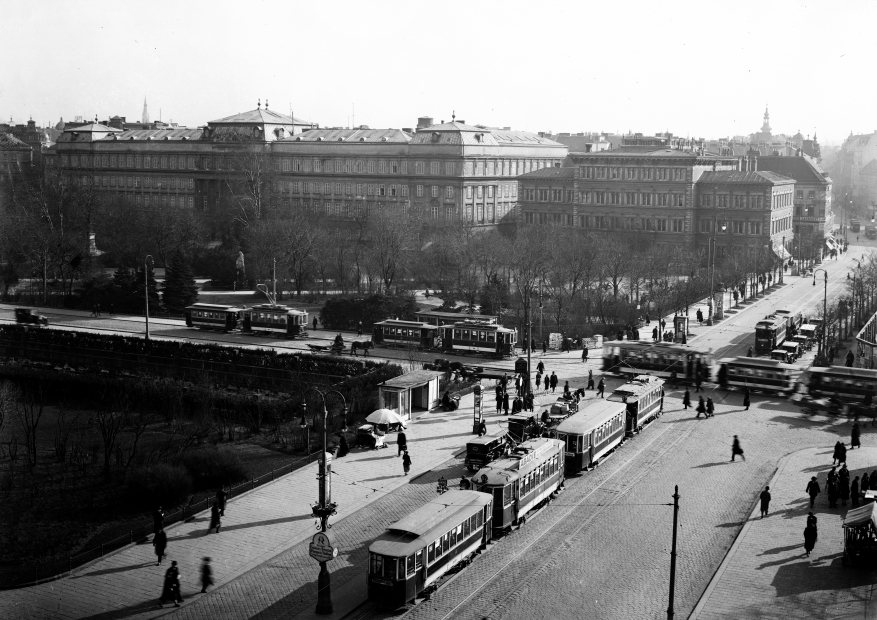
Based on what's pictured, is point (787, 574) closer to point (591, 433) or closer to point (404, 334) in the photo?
point (591, 433)

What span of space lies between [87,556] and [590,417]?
15.0m

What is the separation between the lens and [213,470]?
2917 cm

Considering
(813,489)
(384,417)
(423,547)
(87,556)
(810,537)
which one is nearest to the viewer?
(423,547)

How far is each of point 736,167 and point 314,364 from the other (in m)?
61.7

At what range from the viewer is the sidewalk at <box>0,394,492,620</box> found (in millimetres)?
20578

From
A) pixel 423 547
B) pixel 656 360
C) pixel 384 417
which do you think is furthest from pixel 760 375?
pixel 423 547

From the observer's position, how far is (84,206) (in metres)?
82.8

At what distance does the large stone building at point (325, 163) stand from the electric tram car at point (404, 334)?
110 feet

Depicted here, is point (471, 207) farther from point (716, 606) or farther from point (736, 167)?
point (716, 606)

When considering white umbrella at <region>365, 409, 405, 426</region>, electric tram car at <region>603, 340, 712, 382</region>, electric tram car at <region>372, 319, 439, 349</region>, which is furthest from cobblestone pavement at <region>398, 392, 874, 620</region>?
electric tram car at <region>372, 319, 439, 349</region>

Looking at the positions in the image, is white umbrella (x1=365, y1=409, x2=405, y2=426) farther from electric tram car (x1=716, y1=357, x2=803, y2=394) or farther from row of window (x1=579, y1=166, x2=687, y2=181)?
row of window (x1=579, y1=166, x2=687, y2=181)

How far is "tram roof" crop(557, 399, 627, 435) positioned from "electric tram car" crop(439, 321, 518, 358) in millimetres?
14470

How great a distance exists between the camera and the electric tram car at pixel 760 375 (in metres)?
40.4

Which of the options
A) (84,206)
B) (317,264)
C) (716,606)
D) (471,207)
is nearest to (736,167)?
(471,207)
